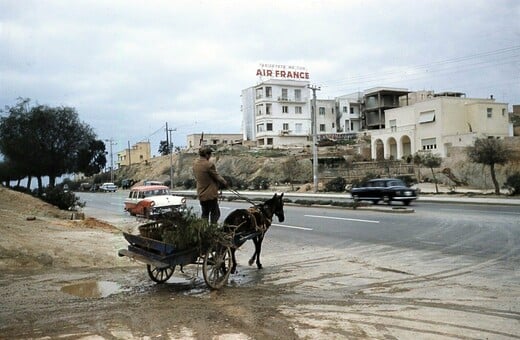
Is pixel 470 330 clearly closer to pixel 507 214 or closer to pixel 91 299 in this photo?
pixel 91 299

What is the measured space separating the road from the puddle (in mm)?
516

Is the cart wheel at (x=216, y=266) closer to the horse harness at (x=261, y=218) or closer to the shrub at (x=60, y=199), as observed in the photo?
the horse harness at (x=261, y=218)

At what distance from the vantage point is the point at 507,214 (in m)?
22.3

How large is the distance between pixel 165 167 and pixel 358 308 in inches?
4121

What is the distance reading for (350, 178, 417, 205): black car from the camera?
30.3 m

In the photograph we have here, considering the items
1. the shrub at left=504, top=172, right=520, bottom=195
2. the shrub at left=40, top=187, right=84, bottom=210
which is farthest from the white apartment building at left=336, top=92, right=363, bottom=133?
the shrub at left=40, top=187, right=84, bottom=210

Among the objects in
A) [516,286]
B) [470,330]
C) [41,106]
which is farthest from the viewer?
[41,106]

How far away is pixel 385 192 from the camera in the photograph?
3119cm

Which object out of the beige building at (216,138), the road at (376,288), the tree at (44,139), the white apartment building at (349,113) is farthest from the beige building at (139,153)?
the road at (376,288)

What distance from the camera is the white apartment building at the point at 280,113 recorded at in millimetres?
100562

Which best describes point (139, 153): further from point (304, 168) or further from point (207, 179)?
point (207, 179)

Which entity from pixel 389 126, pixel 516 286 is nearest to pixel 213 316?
pixel 516 286

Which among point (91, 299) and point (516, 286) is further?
point (516, 286)

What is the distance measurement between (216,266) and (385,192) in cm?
2393
